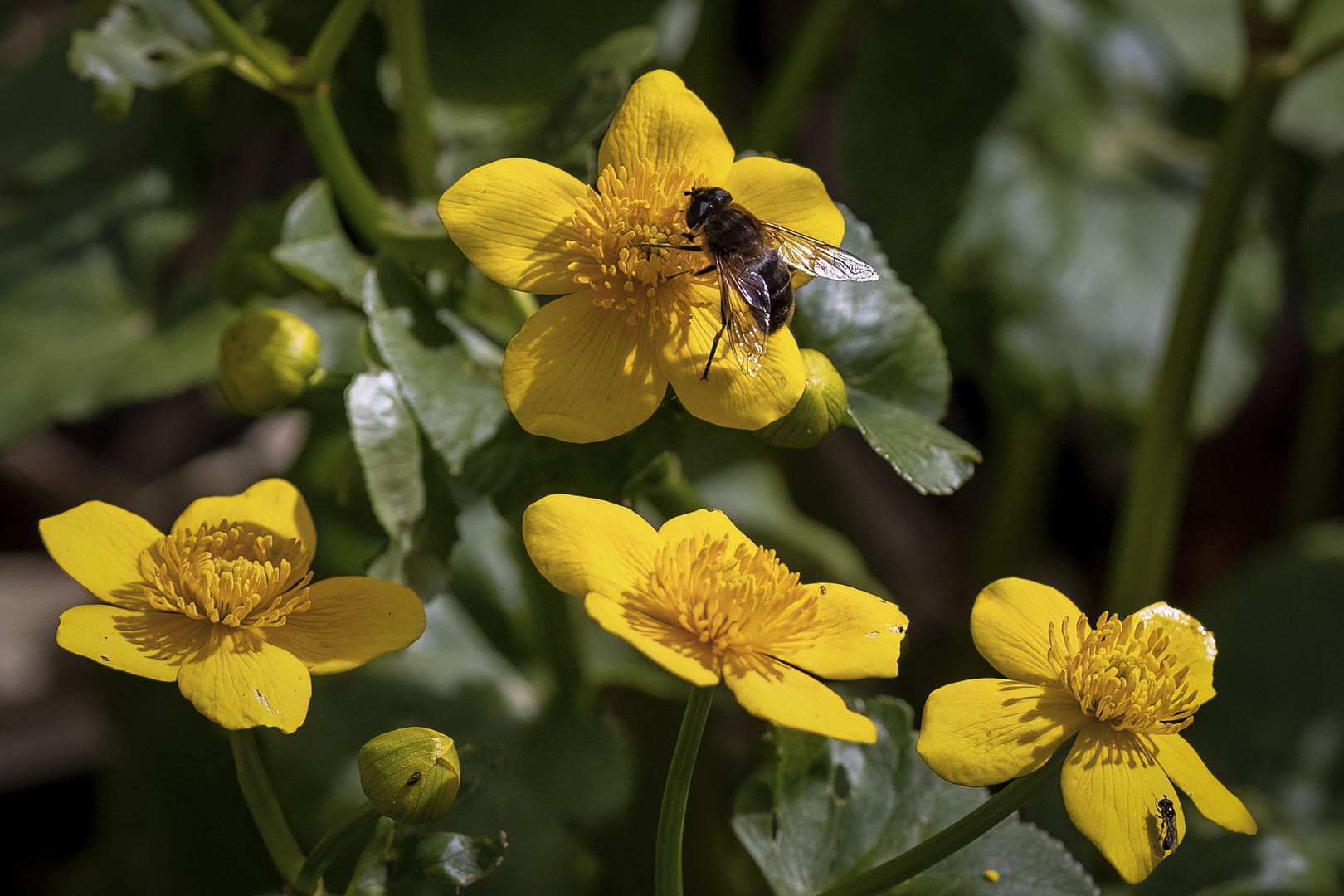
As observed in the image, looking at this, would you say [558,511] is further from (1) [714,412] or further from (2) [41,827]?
(2) [41,827]

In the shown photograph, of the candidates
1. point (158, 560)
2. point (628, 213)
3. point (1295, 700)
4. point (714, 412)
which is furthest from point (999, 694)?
point (1295, 700)

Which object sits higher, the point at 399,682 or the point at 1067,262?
the point at 1067,262

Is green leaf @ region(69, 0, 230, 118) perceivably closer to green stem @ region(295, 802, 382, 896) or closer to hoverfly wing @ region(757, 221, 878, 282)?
hoverfly wing @ region(757, 221, 878, 282)

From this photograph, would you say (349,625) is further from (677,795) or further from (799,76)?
(799,76)

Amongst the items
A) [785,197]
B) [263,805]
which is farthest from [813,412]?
[263,805]

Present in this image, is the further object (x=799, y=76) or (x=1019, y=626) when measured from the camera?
(x=799, y=76)

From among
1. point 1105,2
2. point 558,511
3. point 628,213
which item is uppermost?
point 1105,2

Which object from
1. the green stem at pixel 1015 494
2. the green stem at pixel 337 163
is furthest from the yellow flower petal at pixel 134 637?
the green stem at pixel 1015 494
